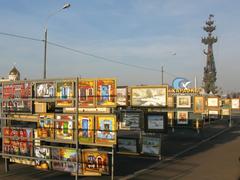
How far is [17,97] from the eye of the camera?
12.6m

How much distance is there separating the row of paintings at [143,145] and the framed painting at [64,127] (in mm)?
5900

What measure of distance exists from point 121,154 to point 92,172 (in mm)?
6602

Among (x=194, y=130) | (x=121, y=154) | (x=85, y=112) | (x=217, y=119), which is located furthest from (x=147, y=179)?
(x=217, y=119)

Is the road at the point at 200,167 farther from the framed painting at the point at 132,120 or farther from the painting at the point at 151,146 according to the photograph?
the framed painting at the point at 132,120

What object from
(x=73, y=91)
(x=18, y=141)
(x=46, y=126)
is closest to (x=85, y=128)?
(x=73, y=91)

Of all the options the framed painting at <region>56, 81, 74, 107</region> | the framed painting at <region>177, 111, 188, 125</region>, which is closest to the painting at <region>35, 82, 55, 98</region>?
the framed painting at <region>56, 81, 74, 107</region>

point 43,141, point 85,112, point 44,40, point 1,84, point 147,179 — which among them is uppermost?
point 44,40

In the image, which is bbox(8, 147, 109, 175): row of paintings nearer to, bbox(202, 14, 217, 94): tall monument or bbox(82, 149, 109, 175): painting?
bbox(82, 149, 109, 175): painting

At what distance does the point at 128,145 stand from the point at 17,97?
6190 mm

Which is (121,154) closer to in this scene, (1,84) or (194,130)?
(1,84)

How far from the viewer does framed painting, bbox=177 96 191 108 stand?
27.5 m

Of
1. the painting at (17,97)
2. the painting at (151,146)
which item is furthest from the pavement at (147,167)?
the painting at (17,97)

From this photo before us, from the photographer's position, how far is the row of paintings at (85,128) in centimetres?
1070

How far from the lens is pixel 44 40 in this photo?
993 inches
